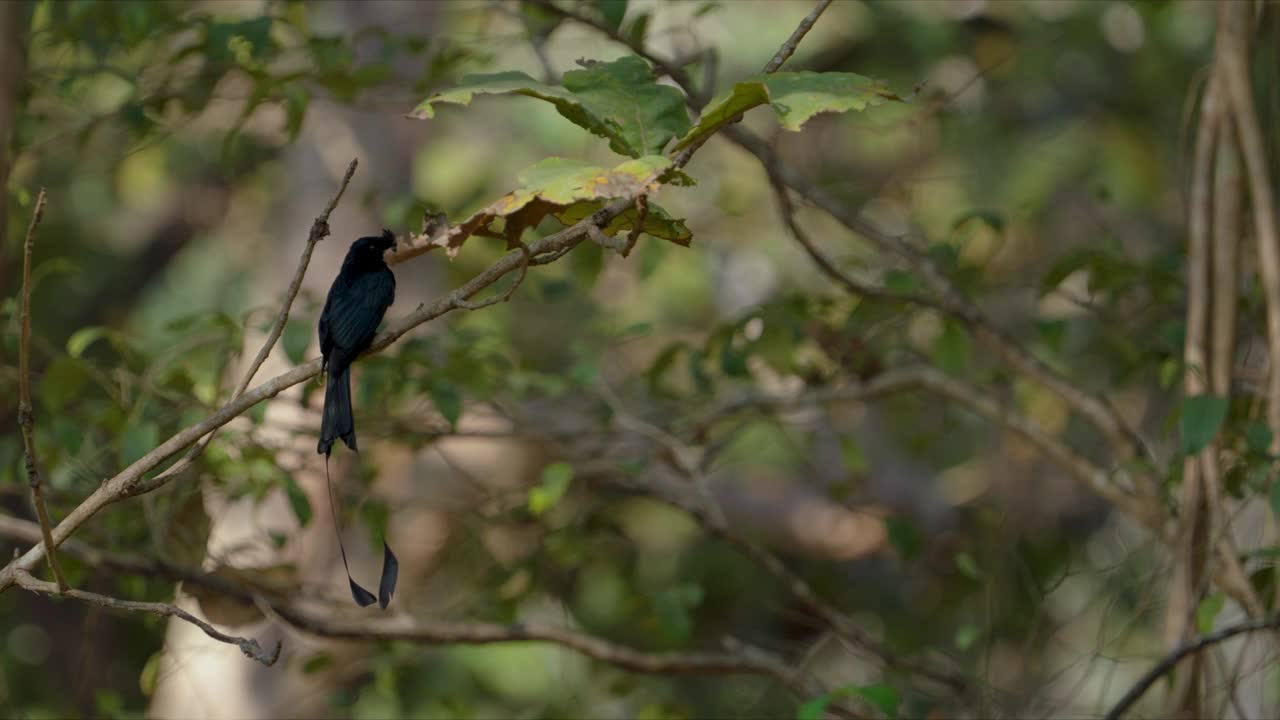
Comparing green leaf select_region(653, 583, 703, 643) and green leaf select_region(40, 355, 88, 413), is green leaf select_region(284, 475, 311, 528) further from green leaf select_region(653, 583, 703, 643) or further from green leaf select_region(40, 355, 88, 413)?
green leaf select_region(653, 583, 703, 643)

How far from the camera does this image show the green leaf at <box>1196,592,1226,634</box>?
240cm

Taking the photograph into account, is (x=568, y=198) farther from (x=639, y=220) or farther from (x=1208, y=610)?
(x=1208, y=610)

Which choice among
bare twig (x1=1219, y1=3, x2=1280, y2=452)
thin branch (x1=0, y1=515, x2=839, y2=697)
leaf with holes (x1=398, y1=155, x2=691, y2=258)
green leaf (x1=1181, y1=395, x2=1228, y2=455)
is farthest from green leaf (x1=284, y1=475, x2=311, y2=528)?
bare twig (x1=1219, y1=3, x2=1280, y2=452)

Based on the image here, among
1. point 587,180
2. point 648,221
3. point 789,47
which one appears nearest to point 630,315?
point 789,47

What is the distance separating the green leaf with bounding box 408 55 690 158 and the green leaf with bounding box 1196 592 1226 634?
1.49 meters

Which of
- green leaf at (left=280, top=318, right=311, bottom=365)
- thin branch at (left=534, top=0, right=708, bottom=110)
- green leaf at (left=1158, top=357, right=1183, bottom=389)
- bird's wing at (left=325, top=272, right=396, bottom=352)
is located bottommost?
green leaf at (left=1158, top=357, right=1183, bottom=389)

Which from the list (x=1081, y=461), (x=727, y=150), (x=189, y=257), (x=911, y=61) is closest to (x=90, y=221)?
(x=189, y=257)

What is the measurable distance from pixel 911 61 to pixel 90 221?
6043 mm

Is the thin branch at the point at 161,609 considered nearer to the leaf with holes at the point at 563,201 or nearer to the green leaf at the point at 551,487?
the leaf with holes at the point at 563,201

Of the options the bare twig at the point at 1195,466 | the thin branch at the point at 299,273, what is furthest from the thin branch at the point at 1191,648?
the thin branch at the point at 299,273

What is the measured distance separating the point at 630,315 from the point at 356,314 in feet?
19.4

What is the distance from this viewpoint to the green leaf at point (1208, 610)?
240 cm

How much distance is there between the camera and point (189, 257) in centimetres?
925

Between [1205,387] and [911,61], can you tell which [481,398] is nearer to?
[1205,387]
